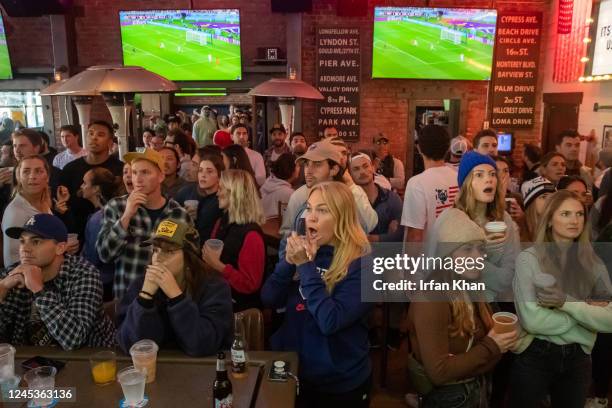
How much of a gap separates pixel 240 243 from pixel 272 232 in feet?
3.93

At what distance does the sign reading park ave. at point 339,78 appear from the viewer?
7.48 meters

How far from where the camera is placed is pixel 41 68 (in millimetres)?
7812

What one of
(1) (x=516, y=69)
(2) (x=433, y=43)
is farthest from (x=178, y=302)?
(1) (x=516, y=69)

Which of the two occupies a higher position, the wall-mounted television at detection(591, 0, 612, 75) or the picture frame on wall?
the wall-mounted television at detection(591, 0, 612, 75)

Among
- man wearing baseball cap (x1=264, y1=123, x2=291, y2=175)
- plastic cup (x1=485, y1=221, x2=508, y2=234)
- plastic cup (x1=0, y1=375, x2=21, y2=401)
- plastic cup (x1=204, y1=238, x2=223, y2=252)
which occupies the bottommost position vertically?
plastic cup (x1=0, y1=375, x2=21, y2=401)

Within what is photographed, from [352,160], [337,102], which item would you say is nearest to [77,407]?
[352,160]

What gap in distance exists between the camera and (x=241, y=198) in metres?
3.12

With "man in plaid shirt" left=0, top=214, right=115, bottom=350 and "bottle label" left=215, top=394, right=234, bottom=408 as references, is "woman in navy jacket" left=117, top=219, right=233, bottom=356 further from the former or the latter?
"bottle label" left=215, top=394, right=234, bottom=408

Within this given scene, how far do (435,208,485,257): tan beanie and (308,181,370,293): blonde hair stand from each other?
1.23ft

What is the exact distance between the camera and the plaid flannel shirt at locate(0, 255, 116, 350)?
223 cm

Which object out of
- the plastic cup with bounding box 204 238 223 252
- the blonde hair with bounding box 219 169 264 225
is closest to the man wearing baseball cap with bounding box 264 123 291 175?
the blonde hair with bounding box 219 169 264 225

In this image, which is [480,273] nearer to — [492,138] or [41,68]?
[492,138]

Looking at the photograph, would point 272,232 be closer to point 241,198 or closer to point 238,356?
point 241,198

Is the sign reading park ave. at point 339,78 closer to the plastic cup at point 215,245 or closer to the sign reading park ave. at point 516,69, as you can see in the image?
the sign reading park ave. at point 516,69
